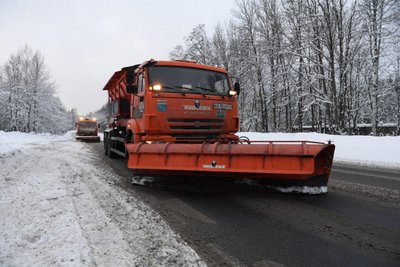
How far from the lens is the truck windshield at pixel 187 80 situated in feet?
23.1

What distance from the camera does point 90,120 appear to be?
3241cm

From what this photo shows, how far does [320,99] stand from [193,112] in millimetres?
18128

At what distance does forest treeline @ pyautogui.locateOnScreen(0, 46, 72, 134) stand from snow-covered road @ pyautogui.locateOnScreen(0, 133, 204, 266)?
4819 cm

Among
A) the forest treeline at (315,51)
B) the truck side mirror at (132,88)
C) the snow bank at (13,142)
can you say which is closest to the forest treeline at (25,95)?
the snow bank at (13,142)

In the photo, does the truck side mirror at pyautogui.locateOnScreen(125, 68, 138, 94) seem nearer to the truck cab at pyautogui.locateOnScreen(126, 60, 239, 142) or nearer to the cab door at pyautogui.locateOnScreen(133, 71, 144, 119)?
the truck cab at pyautogui.locateOnScreen(126, 60, 239, 142)

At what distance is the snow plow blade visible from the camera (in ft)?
15.8

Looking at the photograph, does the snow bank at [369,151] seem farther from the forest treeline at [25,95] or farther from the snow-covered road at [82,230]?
the forest treeline at [25,95]

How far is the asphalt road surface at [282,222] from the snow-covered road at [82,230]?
0.86ft

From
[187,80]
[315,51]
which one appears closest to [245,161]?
[187,80]

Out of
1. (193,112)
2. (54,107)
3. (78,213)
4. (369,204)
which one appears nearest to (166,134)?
(193,112)

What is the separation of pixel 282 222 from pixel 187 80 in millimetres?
4260

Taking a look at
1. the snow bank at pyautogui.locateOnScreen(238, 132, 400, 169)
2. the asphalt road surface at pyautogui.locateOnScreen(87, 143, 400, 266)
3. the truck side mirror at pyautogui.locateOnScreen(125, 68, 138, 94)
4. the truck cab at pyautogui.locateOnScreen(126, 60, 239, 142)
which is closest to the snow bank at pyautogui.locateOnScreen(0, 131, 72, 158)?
the truck side mirror at pyautogui.locateOnScreen(125, 68, 138, 94)

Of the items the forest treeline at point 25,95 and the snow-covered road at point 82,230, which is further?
the forest treeline at point 25,95

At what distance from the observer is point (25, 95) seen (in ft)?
157
